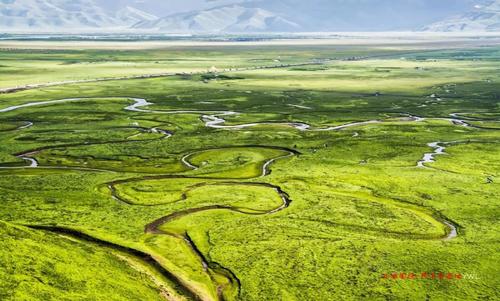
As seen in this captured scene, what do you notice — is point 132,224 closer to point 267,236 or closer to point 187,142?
point 267,236


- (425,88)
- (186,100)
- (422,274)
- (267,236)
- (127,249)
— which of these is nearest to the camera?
(422,274)

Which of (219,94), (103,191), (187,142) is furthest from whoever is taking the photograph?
(219,94)

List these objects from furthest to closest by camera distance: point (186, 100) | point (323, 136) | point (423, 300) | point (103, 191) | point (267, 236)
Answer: point (186, 100), point (323, 136), point (103, 191), point (267, 236), point (423, 300)

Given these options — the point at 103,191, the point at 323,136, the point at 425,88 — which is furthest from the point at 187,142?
the point at 425,88

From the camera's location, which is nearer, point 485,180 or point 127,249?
point 127,249

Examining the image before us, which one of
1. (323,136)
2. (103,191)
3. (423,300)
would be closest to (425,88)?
(323,136)

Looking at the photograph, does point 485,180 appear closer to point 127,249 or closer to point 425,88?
point 127,249
